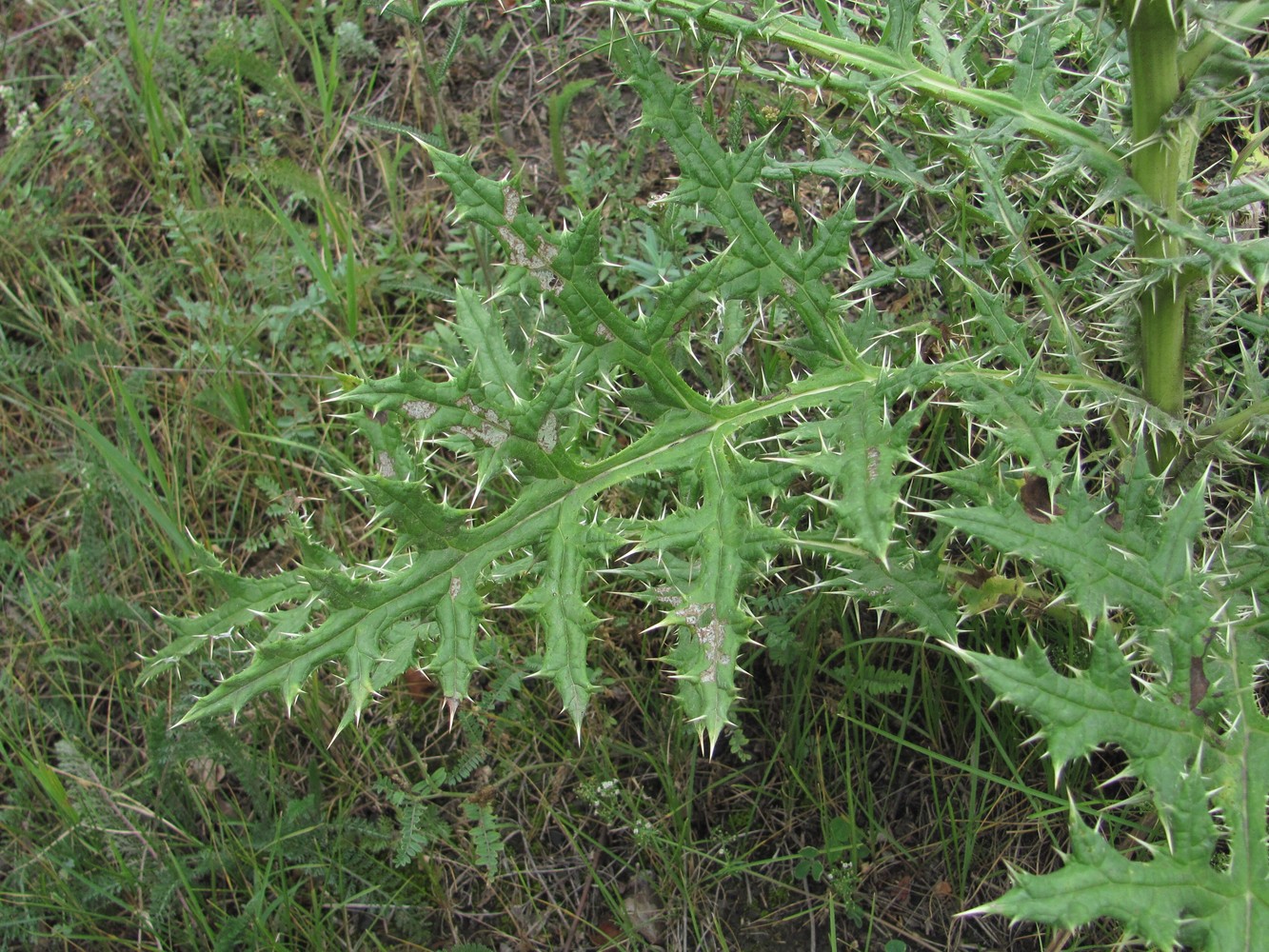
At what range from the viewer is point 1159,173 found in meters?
1.82

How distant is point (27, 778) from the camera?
275cm

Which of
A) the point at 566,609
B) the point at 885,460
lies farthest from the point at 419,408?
the point at 885,460

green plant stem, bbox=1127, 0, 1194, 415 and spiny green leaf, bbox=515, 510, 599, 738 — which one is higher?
green plant stem, bbox=1127, 0, 1194, 415

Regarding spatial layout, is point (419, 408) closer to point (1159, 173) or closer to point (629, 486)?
point (629, 486)

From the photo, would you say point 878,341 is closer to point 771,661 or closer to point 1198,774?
point 771,661

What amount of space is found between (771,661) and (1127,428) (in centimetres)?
101

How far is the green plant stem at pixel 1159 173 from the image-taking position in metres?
1.68

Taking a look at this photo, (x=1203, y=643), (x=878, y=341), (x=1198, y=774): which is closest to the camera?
(x=1198, y=774)

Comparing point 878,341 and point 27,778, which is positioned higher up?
point 878,341

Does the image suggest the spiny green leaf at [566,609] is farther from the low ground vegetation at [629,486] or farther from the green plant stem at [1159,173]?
the green plant stem at [1159,173]

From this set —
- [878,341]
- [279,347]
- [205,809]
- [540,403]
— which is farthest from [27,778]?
[878,341]

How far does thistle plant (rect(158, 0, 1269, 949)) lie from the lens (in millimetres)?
1636

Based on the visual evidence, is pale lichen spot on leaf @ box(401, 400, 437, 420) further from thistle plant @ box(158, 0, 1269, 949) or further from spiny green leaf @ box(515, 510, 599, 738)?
spiny green leaf @ box(515, 510, 599, 738)

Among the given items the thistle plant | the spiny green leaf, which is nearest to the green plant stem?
the thistle plant
